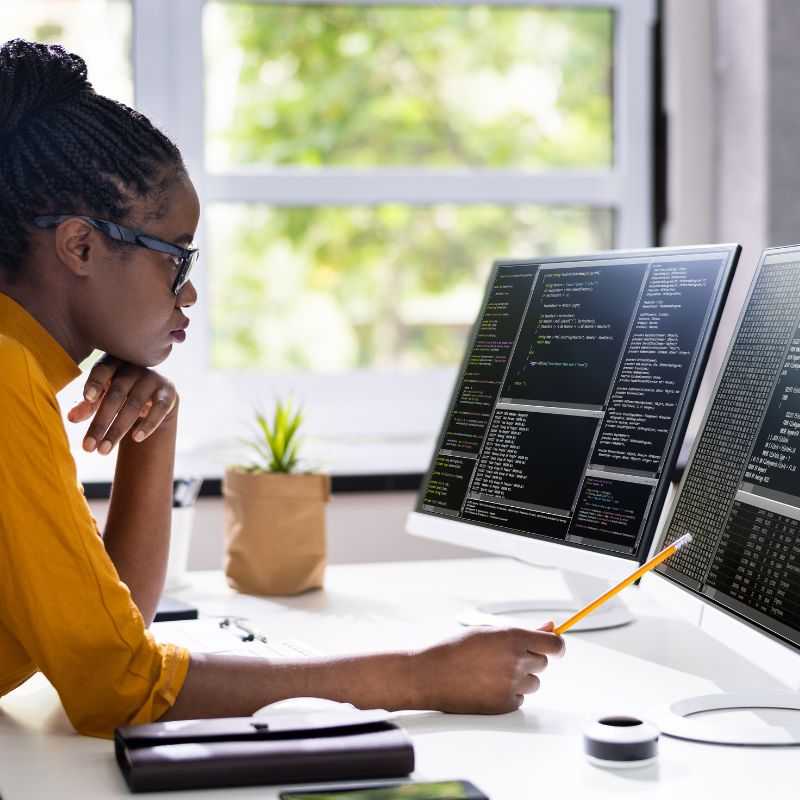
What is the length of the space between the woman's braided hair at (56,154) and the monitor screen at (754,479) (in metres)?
0.61

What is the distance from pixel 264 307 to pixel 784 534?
173 cm

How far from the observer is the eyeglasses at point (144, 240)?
3.62ft

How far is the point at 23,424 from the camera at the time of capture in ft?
3.07

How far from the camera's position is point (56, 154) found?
1111 mm

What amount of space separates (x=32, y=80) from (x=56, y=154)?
0.27ft

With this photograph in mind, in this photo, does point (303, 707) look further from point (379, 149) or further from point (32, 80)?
point (379, 149)

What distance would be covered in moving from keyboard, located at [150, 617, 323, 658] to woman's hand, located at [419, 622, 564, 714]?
184 mm

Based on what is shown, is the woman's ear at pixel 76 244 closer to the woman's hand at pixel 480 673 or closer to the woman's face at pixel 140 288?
the woman's face at pixel 140 288

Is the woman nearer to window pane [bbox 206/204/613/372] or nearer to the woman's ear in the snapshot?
the woman's ear

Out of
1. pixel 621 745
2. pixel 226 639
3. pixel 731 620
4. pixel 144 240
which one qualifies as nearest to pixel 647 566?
pixel 731 620

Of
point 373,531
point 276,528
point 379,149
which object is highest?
point 379,149

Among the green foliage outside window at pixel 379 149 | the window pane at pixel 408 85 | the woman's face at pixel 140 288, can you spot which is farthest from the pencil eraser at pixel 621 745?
the window pane at pixel 408 85

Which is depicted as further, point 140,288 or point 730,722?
point 140,288

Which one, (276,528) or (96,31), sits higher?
(96,31)
